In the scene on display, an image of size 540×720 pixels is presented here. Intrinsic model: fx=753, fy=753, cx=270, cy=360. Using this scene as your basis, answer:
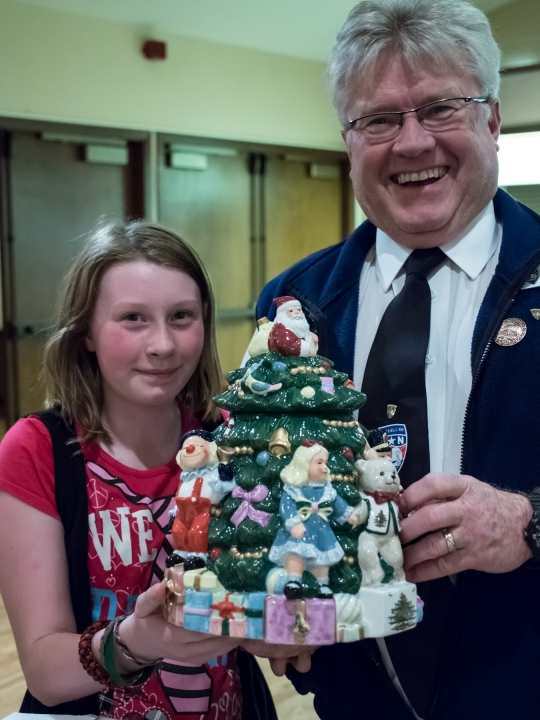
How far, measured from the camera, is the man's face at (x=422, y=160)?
1383 mm

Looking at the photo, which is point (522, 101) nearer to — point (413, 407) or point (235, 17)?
point (235, 17)

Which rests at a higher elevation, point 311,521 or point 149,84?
point 149,84

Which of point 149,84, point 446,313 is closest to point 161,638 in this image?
point 446,313

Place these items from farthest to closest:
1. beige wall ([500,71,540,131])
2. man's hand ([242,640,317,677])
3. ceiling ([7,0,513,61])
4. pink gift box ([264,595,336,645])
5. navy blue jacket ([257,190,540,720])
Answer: beige wall ([500,71,540,131]) → ceiling ([7,0,513,61]) → navy blue jacket ([257,190,540,720]) → man's hand ([242,640,317,677]) → pink gift box ([264,595,336,645])

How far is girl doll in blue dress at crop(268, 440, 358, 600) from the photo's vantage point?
1039 millimetres

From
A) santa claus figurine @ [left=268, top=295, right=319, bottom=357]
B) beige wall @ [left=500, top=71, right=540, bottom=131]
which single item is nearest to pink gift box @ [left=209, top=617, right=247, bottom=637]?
santa claus figurine @ [left=268, top=295, right=319, bottom=357]

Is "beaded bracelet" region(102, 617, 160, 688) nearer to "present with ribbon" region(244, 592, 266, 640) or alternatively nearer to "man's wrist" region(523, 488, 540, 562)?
"present with ribbon" region(244, 592, 266, 640)

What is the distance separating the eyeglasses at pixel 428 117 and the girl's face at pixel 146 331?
47 cm

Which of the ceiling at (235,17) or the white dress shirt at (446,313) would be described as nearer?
the white dress shirt at (446,313)

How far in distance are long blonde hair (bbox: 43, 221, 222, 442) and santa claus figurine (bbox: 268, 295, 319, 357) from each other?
295 millimetres

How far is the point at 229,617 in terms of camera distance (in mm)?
1050

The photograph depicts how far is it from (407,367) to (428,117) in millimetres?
466

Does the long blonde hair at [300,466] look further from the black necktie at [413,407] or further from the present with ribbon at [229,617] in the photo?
the black necktie at [413,407]

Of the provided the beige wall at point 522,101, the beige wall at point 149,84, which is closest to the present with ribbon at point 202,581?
the beige wall at point 149,84
